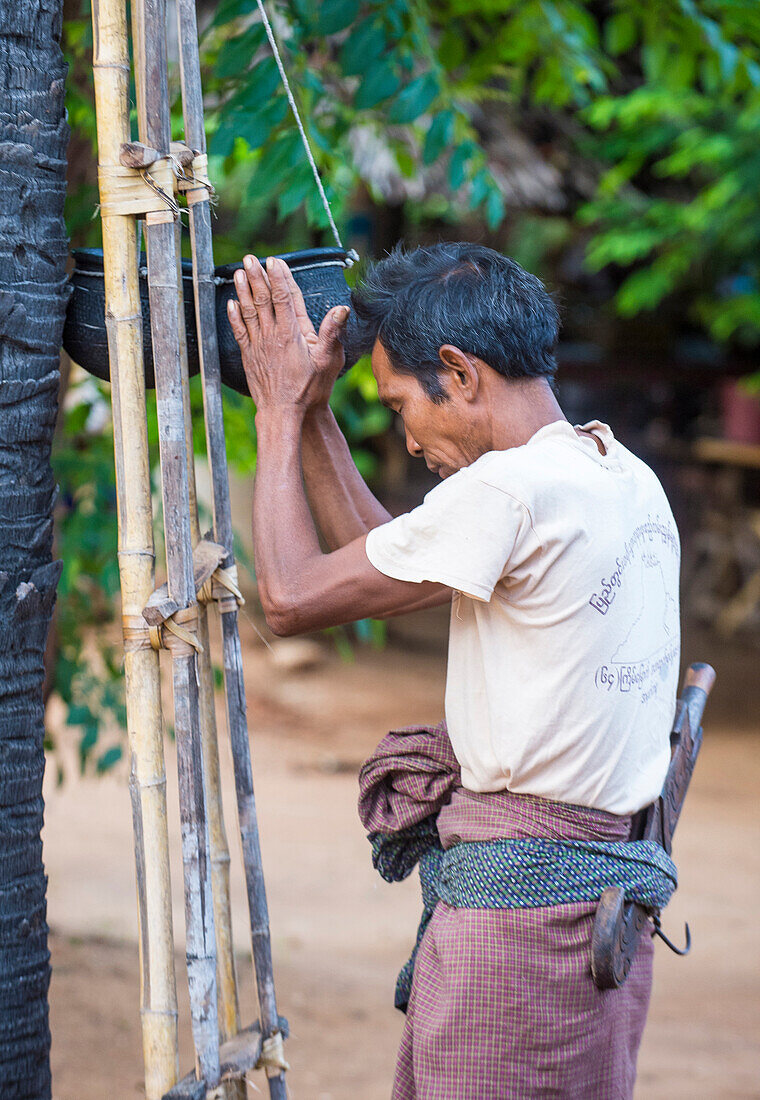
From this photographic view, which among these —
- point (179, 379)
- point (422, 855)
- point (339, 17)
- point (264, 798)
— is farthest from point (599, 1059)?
point (264, 798)

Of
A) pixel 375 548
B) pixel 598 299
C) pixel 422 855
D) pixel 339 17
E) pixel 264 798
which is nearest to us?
pixel 375 548

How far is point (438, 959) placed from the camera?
5.27 feet

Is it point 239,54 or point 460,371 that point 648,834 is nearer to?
point 460,371

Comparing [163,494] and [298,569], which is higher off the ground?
[163,494]

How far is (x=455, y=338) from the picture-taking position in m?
1.54

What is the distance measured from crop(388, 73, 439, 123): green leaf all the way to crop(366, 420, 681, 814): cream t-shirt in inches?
45.1

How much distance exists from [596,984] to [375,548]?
685 mm

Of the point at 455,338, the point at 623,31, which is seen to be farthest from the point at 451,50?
the point at 455,338

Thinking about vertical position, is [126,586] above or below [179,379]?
below

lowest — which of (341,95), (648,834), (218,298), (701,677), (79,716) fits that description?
(648,834)

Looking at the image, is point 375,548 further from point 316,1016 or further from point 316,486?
point 316,1016

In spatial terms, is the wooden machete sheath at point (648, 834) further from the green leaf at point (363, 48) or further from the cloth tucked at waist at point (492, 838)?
the green leaf at point (363, 48)

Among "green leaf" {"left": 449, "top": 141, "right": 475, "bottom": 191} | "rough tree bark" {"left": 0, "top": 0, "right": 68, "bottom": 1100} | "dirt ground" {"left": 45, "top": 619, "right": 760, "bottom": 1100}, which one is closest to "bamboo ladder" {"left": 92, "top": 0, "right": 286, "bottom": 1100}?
"rough tree bark" {"left": 0, "top": 0, "right": 68, "bottom": 1100}

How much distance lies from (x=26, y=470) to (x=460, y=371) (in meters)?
0.64
